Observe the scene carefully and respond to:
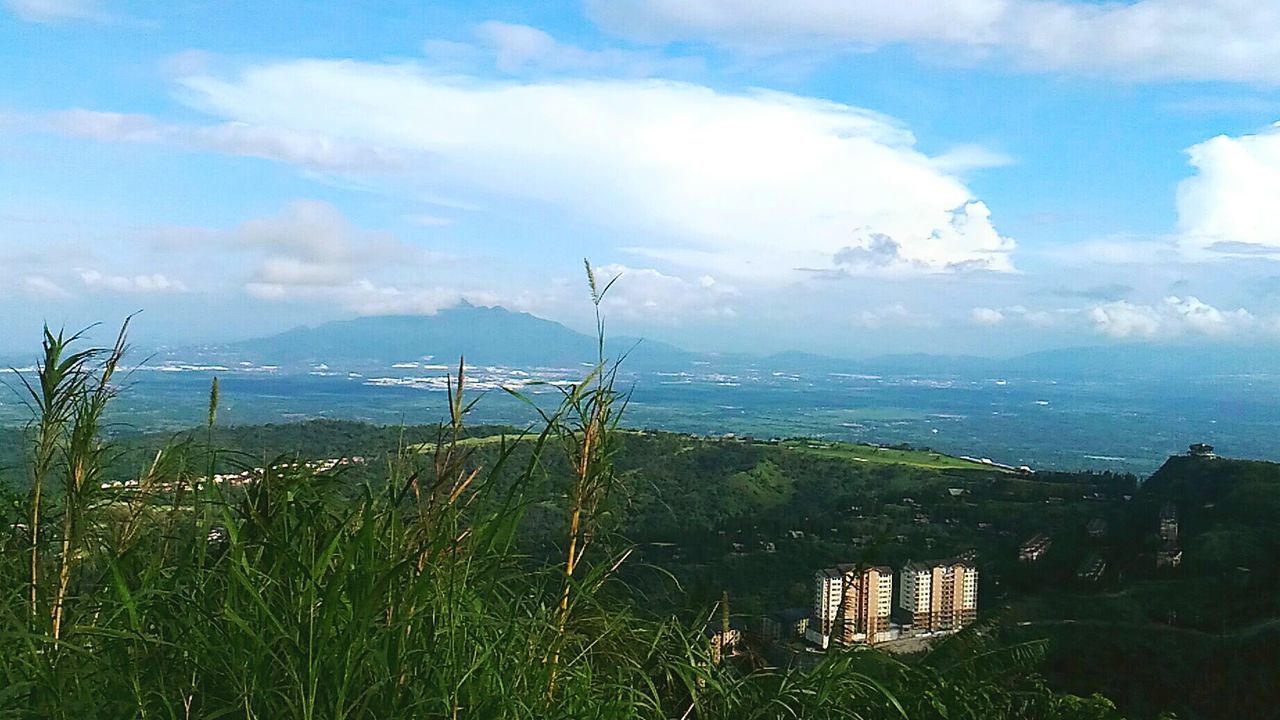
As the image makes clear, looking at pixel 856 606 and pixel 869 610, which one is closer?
pixel 856 606

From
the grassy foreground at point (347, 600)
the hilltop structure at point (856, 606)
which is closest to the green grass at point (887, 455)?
the hilltop structure at point (856, 606)

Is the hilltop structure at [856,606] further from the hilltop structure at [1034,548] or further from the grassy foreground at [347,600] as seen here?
the hilltop structure at [1034,548]

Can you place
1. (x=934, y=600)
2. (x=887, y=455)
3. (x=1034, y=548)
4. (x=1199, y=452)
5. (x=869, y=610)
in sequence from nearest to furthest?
(x=869, y=610) → (x=934, y=600) → (x=1034, y=548) → (x=1199, y=452) → (x=887, y=455)

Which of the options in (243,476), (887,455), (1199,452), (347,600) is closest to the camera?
(347,600)

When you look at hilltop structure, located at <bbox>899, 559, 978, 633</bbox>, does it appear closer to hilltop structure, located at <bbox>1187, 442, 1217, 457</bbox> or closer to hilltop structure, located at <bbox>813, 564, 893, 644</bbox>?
hilltop structure, located at <bbox>813, 564, 893, 644</bbox>

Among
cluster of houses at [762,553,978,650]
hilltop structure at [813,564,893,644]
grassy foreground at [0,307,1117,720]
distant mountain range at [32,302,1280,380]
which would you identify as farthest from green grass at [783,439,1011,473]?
grassy foreground at [0,307,1117,720]

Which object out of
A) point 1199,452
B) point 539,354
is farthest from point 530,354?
point 1199,452

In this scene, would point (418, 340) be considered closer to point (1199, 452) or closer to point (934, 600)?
point (1199, 452)
